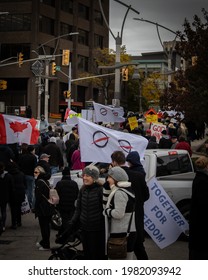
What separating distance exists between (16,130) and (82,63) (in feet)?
212

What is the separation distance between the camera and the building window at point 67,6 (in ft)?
240

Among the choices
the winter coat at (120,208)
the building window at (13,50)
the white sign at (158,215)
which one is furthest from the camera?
the building window at (13,50)

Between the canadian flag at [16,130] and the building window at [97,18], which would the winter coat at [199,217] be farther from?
the building window at [97,18]

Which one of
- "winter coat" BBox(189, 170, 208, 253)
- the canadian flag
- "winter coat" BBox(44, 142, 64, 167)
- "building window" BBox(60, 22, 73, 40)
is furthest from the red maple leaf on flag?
"building window" BBox(60, 22, 73, 40)

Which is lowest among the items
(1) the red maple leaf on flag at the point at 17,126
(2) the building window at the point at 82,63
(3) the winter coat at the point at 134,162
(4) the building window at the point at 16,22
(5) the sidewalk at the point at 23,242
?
(5) the sidewalk at the point at 23,242

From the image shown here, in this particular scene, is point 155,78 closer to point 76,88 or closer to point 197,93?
point 76,88

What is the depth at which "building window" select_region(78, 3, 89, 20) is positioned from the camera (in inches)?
3019

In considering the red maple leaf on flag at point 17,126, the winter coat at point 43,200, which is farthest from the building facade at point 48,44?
the winter coat at point 43,200

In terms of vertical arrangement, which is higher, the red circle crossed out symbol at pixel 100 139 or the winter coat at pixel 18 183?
the red circle crossed out symbol at pixel 100 139

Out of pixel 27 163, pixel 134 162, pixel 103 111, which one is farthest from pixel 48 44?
pixel 134 162

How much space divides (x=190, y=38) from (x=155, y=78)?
170 ft

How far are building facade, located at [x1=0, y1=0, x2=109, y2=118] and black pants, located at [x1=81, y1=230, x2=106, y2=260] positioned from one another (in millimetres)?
54853

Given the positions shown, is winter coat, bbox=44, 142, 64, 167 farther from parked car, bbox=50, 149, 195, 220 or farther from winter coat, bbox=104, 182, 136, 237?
winter coat, bbox=104, 182, 136, 237

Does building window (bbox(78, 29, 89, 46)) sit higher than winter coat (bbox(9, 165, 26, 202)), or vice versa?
building window (bbox(78, 29, 89, 46))
